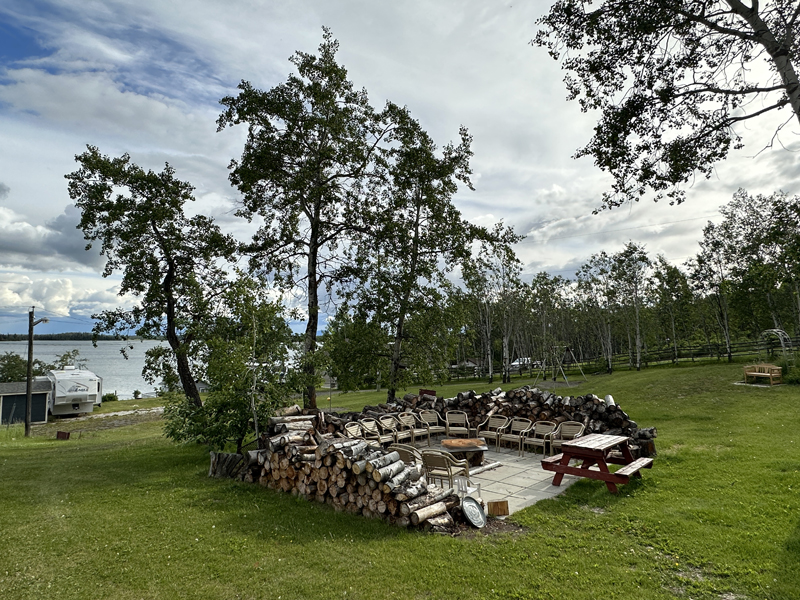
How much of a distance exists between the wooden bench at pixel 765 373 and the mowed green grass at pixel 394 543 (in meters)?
10.6

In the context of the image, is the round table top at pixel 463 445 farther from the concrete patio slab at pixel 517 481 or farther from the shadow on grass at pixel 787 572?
the shadow on grass at pixel 787 572

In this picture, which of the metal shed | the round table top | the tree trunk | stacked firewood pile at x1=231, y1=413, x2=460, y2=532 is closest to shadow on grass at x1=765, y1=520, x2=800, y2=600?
stacked firewood pile at x1=231, y1=413, x2=460, y2=532

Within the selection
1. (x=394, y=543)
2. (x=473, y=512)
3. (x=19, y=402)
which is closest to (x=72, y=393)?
(x=19, y=402)

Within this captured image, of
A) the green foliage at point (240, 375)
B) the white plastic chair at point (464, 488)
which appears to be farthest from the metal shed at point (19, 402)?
the white plastic chair at point (464, 488)

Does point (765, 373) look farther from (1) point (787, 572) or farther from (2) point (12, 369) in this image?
(2) point (12, 369)

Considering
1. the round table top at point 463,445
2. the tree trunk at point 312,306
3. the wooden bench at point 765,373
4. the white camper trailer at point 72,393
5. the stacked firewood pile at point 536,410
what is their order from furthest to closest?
the white camper trailer at point 72,393 → the wooden bench at point 765,373 → the tree trunk at point 312,306 → the stacked firewood pile at point 536,410 → the round table top at point 463,445

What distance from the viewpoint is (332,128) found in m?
13.1

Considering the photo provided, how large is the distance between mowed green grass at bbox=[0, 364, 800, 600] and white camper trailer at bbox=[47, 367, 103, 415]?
1146 inches

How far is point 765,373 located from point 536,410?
1207cm

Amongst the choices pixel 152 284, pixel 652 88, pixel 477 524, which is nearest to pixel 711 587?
pixel 477 524

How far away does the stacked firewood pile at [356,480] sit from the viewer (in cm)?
633

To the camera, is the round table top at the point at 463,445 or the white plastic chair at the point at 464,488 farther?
the round table top at the point at 463,445

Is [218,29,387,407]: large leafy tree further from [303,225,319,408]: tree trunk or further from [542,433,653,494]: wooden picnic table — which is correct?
[542,433,653,494]: wooden picnic table

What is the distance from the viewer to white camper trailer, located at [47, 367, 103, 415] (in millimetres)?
33406
